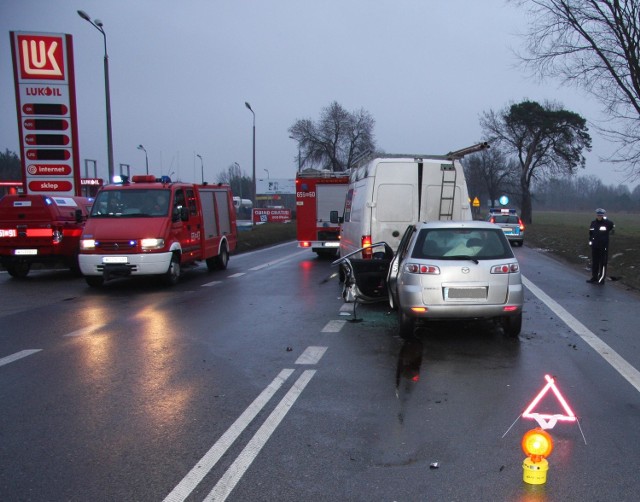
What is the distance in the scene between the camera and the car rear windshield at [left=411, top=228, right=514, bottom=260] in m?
7.50

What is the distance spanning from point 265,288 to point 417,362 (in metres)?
6.73

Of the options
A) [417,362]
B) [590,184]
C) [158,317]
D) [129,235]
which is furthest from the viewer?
[590,184]

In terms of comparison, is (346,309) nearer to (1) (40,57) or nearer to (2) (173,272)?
(2) (173,272)

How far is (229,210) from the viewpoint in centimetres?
1800

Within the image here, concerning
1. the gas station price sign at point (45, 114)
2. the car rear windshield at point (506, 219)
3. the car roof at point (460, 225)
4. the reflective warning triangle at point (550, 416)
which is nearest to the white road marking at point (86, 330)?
the car roof at point (460, 225)

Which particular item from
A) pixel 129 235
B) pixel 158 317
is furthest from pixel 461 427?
pixel 129 235

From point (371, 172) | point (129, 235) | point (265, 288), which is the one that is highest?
point (371, 172)

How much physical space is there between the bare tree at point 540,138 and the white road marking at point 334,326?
172 ft

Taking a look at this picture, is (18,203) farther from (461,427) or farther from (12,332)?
(461,427)

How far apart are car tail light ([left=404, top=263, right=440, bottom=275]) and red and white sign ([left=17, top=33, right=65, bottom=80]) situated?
18184 mm

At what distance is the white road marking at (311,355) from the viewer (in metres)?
6.61

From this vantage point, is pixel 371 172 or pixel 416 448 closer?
pixel 416 448

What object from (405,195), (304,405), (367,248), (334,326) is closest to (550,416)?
(304,405)

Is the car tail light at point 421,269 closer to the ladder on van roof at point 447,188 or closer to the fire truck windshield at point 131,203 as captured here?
the ladder on van roof at point 447,188
